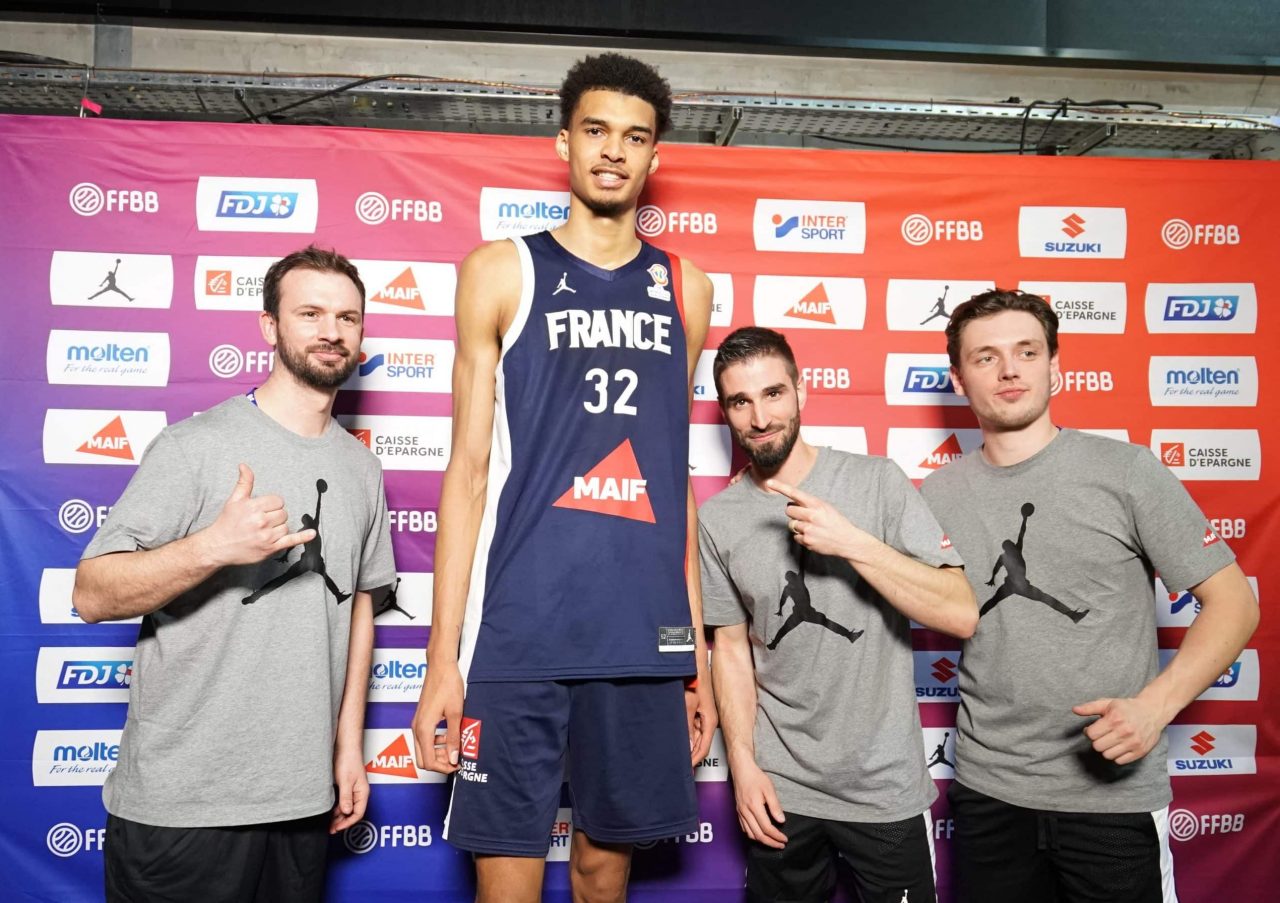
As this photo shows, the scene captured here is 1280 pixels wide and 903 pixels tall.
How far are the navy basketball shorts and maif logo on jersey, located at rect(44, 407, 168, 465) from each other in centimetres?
139

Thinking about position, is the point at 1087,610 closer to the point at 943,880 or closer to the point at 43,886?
the point at 943,880

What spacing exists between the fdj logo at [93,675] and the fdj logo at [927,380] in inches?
91.3

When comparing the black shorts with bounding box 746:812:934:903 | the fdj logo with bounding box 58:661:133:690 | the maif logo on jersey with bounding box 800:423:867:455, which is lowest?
the black shorts with bounding box 746:812:934:903

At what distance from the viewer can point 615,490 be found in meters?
1.63

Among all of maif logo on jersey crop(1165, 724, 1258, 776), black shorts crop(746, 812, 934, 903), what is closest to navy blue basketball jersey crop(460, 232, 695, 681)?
black shorts crop(746, 812, 934, 903)

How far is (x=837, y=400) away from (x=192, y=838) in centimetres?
189

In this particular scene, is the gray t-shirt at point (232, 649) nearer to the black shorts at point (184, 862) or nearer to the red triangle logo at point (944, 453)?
the black shorts at point (184, 862)

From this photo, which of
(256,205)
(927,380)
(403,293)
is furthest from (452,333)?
(927,380)

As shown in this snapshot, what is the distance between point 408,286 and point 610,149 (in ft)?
3.00

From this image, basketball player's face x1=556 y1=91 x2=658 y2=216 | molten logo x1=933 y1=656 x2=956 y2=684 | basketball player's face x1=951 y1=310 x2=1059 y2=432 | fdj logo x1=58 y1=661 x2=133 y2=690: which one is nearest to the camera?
basketball player's face x1=556 y1=91 x2=658 y2=216

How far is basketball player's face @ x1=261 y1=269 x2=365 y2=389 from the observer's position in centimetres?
171

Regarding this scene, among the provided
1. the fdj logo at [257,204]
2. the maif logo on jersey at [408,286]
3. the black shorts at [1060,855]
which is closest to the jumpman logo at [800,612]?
the black shorts at [1060,855]

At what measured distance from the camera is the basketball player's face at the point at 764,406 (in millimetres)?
1792

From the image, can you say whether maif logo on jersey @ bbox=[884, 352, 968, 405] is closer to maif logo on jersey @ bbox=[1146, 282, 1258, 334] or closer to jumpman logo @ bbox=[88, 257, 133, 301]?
maif logo on jersey @ bbox=[1146, 282, 1258, 334]
